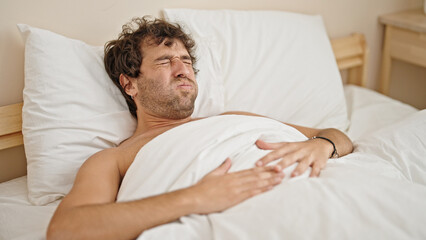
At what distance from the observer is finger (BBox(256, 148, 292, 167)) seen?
3.58 ft

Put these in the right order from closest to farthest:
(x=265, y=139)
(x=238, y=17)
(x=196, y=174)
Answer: (x=196, y=174)
(x=265, y=139)
(x=238, y=17)

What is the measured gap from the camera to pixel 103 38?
1.60 meters

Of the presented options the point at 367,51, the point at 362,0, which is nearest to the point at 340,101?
the point at 367,51

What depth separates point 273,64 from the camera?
1762 millimetres

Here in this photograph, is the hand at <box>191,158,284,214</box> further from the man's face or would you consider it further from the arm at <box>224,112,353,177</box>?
the man's face

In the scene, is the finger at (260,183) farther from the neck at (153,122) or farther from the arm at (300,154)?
the neck at (153,122)

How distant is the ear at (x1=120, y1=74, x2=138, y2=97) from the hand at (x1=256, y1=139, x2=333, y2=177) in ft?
1.67

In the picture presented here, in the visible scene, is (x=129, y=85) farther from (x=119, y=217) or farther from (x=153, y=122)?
(x=119, y=217)

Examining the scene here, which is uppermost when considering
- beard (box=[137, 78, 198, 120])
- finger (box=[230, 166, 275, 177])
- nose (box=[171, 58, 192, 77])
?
nose (box=[171, 58, 192, 77])

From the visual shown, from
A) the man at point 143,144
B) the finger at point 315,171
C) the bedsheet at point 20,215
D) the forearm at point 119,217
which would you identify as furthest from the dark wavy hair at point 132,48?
the finger at point 315,171

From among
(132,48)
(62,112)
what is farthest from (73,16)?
(62,112)

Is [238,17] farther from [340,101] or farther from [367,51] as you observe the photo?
[367,51]

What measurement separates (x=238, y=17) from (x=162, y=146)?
34.8 inches

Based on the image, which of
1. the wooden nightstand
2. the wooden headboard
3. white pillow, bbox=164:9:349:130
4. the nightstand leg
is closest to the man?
white pillow, bbox=164:9:349:130
